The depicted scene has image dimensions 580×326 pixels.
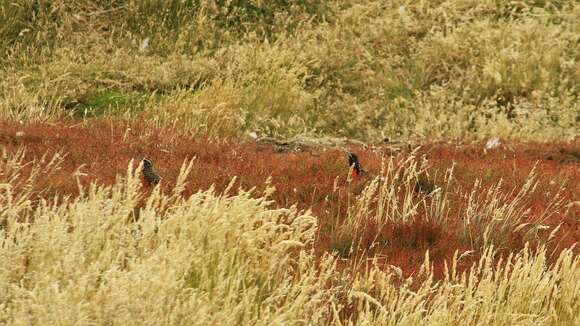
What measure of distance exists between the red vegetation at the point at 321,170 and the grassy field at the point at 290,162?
34 mm

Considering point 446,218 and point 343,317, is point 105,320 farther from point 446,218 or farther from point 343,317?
point 446,218

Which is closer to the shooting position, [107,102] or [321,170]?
[321,170]

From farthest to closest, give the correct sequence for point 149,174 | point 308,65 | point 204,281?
point 308,65
point 149,174
point 204,281

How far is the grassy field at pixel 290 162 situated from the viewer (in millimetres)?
4168

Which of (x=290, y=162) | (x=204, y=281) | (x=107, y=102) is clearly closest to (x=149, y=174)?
(x=290, y=162)

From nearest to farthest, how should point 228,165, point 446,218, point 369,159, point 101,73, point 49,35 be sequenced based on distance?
point 446,218
point 228,165
point 369,159
point 101,73
point 49,35

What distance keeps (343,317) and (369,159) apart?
4725 millimetres

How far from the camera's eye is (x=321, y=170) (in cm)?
830

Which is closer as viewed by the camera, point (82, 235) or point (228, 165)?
point (82, 235)

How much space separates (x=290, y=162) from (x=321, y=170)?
18.2 inches

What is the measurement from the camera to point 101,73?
1464 cm

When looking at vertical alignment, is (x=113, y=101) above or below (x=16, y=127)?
below

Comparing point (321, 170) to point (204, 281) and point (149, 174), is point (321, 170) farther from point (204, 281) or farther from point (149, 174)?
point (204, 281)

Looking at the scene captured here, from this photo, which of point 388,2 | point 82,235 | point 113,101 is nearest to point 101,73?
point 113,101
